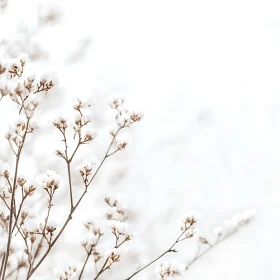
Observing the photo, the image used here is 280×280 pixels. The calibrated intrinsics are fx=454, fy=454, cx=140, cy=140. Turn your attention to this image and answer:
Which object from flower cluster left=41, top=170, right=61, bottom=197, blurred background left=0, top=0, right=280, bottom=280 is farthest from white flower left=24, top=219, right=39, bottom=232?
blurred background left=0, top=0, right=280, bottom=280

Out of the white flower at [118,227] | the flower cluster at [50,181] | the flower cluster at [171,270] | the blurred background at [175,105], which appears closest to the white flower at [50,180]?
the flower cluster at [50,181]

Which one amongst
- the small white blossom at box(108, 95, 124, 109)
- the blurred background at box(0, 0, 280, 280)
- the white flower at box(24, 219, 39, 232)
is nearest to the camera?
the white flower at box(24, 219, 39, 232)

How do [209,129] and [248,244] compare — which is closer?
[248,244]

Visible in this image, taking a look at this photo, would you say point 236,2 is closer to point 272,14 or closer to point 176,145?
point 272,14

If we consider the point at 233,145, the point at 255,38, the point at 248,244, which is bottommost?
the point at 248,244

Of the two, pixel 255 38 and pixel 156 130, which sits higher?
pixel 255 38

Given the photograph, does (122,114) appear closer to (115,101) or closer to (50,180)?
(115,101)

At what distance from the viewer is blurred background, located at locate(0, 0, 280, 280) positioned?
1.09m

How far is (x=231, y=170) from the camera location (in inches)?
44.8

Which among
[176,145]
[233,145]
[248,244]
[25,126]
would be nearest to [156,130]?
[176,145]

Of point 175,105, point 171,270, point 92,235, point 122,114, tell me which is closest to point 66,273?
point 92,235

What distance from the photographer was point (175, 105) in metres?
1.20

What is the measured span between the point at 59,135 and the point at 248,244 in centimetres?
54

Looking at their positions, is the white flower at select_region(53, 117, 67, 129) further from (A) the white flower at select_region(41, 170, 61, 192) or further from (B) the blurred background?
(B) the blurred background
